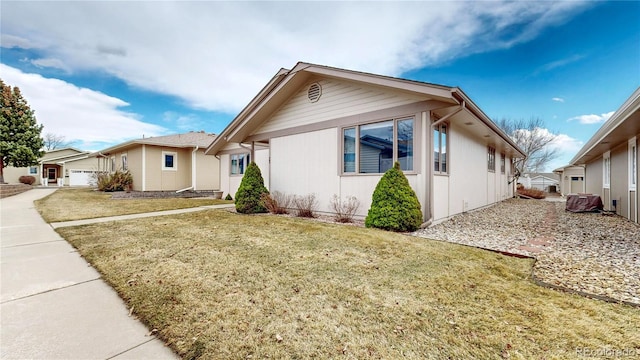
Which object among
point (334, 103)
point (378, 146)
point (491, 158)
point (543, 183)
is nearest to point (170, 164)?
point (334, 103)

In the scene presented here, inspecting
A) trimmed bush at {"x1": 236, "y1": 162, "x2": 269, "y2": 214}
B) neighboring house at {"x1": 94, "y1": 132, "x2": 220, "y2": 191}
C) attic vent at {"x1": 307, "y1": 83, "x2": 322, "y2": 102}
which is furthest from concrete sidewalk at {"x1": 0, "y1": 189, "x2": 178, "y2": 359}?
neighboring house at {"x1": 94, "y1": 132, "x2": 220, "y2": 191}

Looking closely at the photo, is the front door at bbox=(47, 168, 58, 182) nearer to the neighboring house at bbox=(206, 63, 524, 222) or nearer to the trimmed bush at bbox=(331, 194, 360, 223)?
the neighboring house at bbox=(206, 63, 524, 222)

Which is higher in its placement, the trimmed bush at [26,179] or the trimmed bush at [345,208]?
the trimmed bush at [26,179]

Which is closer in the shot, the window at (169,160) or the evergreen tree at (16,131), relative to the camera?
the window at (169,160)

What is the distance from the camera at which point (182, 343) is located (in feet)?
6.68

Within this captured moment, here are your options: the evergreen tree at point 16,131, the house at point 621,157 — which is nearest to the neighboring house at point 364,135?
the house at point 621,157

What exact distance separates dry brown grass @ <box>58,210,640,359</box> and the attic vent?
18.3ft

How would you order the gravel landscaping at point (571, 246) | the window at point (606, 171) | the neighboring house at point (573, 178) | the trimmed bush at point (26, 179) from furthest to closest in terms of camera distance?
the trimmed bush at point (26, 179)
the neighboring house at point (573, 178)
the window at point (606, 171)
the gravel landscaping at point (571, 246)

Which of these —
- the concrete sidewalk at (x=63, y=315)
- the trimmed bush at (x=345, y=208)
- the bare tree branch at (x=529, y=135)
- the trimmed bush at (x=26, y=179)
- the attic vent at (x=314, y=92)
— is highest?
the bare tree branch at (x=529, y=135)

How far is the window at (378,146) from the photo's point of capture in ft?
22.7

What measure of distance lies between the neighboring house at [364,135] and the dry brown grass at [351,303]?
2906mm

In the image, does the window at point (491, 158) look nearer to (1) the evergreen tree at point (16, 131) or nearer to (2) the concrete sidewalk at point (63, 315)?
(2) the concrete sidewalk at point (63, 315)

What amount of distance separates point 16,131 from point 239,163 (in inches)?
748

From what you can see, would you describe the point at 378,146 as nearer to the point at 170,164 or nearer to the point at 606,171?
the point at 606,171
